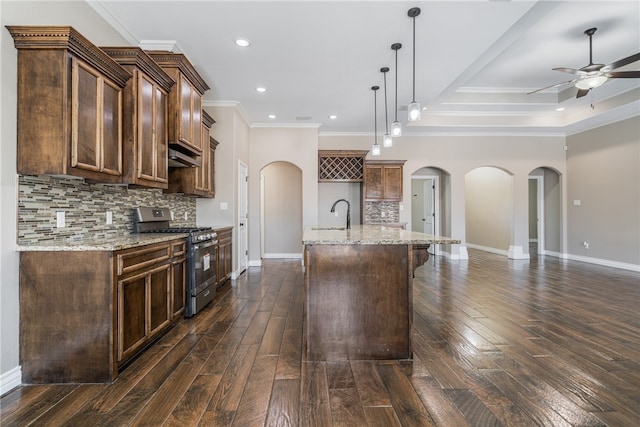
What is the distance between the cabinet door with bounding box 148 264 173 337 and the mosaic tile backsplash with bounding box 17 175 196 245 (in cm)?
63

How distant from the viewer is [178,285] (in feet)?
9.80

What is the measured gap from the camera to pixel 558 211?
7191 millimetres

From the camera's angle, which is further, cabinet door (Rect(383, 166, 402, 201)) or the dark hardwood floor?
cabinet door (Rect(383, 166, 402, 201))

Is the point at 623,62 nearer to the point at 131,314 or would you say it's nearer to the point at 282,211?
the point at 131,314

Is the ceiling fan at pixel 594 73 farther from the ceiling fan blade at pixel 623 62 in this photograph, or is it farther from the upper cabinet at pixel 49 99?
the upper cabinet at pixel 49 99

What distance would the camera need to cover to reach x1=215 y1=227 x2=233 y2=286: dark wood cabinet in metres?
4.26

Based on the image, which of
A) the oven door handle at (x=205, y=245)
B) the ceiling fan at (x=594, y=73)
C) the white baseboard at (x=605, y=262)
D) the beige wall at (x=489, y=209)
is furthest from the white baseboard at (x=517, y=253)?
the oven door handle at (x=205, y=245)

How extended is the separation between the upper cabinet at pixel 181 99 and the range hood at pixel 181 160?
0.24ft

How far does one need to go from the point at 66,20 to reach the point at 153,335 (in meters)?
2.52

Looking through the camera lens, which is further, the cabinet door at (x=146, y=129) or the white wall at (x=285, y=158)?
the white wall at (x=285, y=158)

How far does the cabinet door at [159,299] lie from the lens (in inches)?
97.0

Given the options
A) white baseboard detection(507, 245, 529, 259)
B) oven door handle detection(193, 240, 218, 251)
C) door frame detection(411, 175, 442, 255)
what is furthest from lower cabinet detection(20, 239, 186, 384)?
white baseboard detection(507, 245, 529, 259)

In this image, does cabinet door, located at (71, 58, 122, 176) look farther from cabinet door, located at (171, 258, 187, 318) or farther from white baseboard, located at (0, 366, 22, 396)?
white baseboard, located at (0, 366, 22, 396)

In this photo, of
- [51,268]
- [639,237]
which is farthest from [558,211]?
[51,268]
